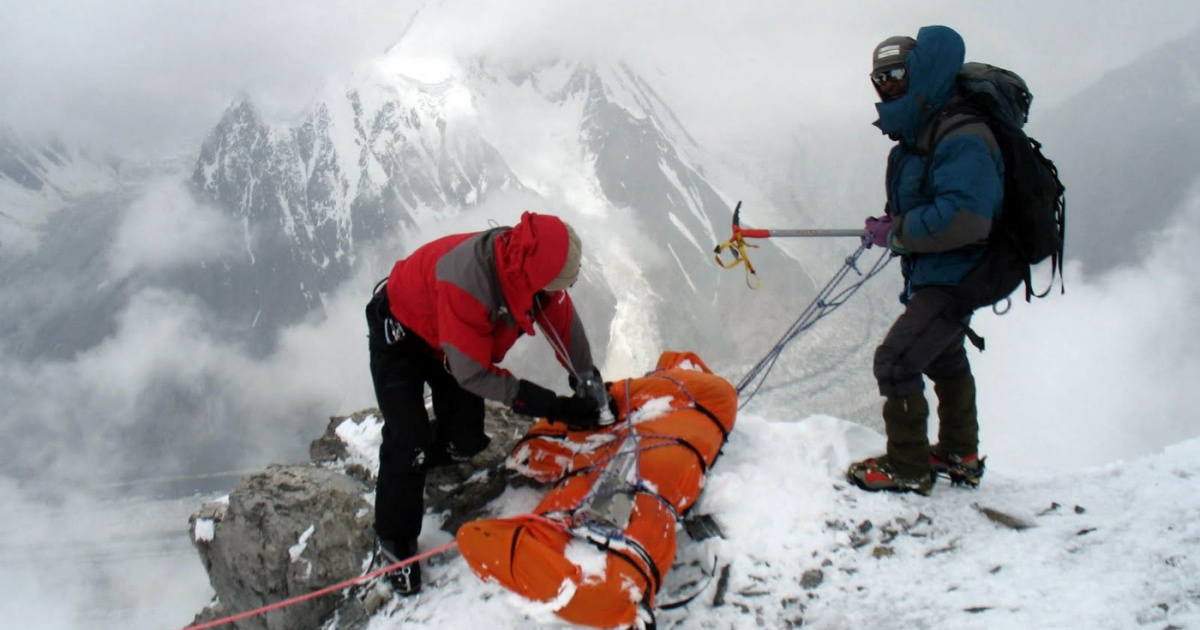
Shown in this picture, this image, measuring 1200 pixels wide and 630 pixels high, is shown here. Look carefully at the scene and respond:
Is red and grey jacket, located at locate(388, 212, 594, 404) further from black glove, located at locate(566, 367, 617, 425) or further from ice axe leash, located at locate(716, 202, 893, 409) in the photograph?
ice axe leash, located at locate(716, 202, 893, 409)

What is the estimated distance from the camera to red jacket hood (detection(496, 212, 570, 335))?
3.72 metres

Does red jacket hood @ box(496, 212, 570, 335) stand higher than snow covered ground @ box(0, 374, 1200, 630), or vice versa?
red jacket hood @ box(496, 212, 570, 335)

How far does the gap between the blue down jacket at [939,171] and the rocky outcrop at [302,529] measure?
3661 mm

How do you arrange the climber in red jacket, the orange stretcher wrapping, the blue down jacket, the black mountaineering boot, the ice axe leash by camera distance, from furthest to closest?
the ice axe leash
the black mountaineering boot
the climber in red jacket
the blue down jacket
the orange stretcher wrapping

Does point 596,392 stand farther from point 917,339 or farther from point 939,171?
point 939,171

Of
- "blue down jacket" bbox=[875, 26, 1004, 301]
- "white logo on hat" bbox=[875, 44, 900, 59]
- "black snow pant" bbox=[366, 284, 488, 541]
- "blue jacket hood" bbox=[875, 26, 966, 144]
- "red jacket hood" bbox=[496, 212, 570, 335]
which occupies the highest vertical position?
"white logo on hat" bbox=[875, 44, 900, 59]

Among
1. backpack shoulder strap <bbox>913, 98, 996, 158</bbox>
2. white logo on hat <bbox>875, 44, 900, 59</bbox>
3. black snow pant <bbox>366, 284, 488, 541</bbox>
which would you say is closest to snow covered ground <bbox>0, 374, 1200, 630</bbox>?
black snow pant <bbox>366, 284, 488, 541</bbox>

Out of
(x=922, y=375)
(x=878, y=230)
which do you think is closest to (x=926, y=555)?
(x=922, y=375)

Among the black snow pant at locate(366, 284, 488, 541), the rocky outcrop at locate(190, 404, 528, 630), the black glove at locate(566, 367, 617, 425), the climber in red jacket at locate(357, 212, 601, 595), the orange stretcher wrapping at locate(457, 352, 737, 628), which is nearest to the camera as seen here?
the orange stretcher wrapping at locate(457, 352, 737, 628)

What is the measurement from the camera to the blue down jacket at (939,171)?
3342 mm

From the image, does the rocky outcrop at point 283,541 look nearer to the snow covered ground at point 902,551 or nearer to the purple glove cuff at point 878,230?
the snow covered ground at point 902,551

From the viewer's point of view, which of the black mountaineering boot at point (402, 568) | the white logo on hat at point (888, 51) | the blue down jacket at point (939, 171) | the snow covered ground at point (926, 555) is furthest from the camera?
the black mountaineering boot at point (402, 568)

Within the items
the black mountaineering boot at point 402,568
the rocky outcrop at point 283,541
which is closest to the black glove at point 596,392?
the black mountaineering boot at point 402,568

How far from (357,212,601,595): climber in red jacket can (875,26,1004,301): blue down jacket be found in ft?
6.75
